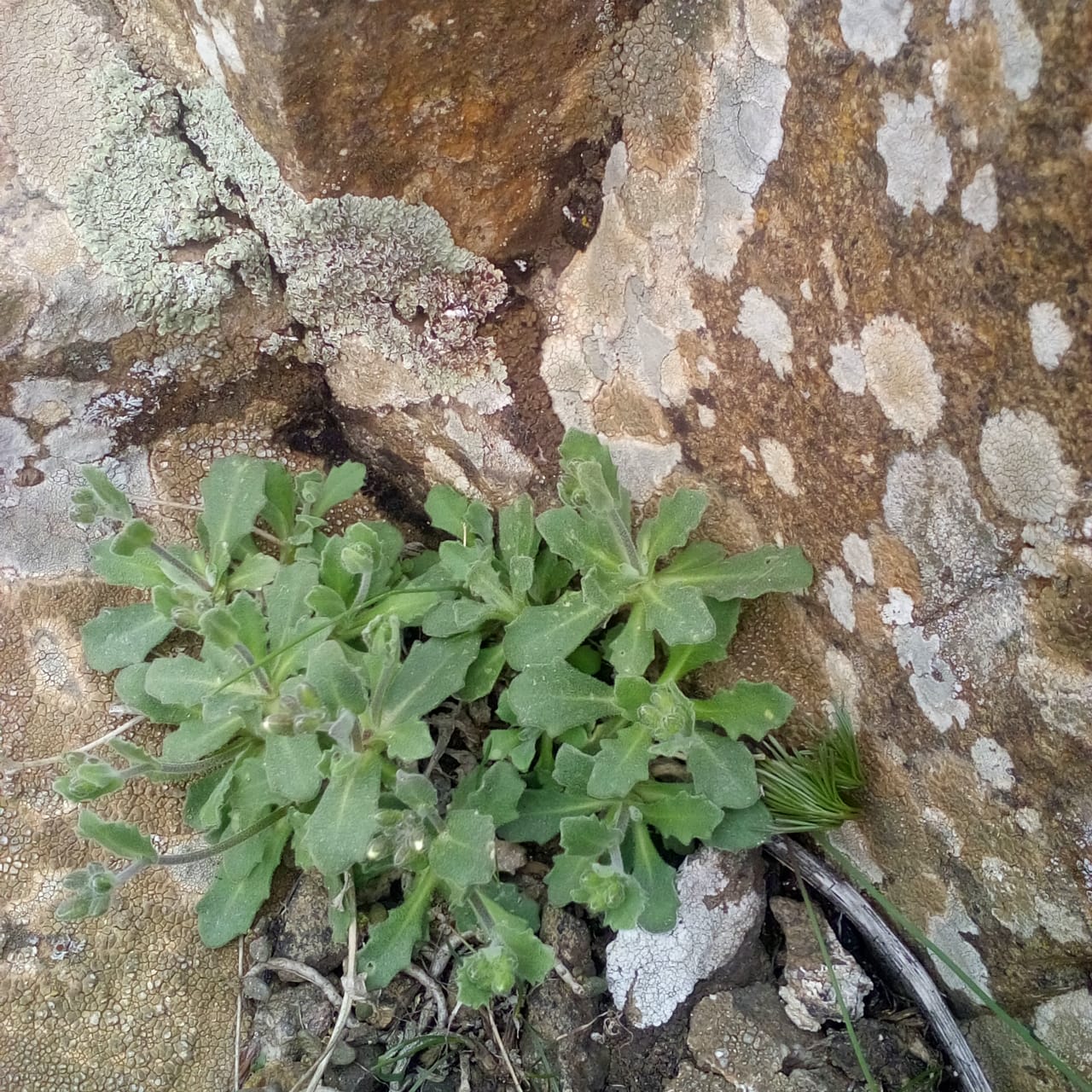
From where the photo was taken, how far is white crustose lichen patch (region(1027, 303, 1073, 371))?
126cm

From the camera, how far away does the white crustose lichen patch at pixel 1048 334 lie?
126 centimetres

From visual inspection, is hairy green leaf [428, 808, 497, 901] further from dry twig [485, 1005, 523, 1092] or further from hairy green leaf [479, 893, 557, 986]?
dry twig [485, 1005, 523, 1092]

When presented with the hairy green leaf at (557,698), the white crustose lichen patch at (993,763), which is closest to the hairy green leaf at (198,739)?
the hairy green leaf at (557,698)

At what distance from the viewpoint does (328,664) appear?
1.79 metres

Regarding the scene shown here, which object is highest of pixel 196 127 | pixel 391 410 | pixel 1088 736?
pixel 196 127

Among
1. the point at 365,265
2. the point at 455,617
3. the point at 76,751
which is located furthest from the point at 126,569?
the point at 365,265

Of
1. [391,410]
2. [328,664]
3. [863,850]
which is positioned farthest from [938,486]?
[391,410]

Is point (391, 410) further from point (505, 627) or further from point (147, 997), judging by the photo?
point (147, 997)

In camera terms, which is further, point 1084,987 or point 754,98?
point 1084,987

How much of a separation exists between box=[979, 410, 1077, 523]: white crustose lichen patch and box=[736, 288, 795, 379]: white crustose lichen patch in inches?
15.4

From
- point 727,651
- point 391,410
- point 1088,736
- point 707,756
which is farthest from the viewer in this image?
point 391,410

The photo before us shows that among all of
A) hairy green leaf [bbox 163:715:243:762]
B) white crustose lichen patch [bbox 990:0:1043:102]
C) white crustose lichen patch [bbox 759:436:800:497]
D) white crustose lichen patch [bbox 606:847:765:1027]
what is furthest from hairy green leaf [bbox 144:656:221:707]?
white crustose lichen patch [bbox 990:0:1043:102]

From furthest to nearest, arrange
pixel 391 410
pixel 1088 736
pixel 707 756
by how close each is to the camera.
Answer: pixel 391 410, pixel 707 756, pixel 1088 736

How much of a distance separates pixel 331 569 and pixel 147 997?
99 cm
